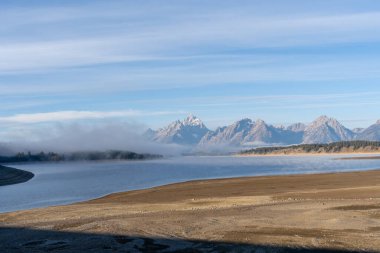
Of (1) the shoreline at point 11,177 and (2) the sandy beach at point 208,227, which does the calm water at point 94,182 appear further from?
(2) the sandy beach at point 208,227

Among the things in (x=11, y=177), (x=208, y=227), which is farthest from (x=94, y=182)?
(x=208, y=227)

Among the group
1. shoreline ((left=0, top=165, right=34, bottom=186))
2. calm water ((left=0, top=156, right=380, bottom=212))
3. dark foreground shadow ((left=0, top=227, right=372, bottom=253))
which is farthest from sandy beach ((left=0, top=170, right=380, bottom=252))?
shoreline ((left=0, top=165, right=34, bottom=186))

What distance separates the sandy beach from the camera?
1022 inches

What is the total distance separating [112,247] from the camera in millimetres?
26344

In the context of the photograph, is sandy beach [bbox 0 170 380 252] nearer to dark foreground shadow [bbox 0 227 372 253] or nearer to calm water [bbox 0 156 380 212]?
dark foreground shadow [bbox 0 227 372 253]

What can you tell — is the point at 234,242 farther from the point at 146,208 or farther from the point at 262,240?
the point at 146,208

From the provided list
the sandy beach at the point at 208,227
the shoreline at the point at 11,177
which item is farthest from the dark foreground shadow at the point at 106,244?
the shoreline at the point at 11,177

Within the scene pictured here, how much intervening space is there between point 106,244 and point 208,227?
21.0ft

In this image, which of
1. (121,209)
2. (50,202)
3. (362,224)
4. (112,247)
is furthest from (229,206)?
(50,202)

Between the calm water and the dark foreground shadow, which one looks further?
the calm water

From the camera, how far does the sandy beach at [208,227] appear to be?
25953mm

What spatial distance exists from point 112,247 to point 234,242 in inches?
237

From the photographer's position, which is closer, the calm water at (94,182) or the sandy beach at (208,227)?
the sandy beach at (208,227)

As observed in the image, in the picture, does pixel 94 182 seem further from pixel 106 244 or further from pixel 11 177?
pixel 106 244
